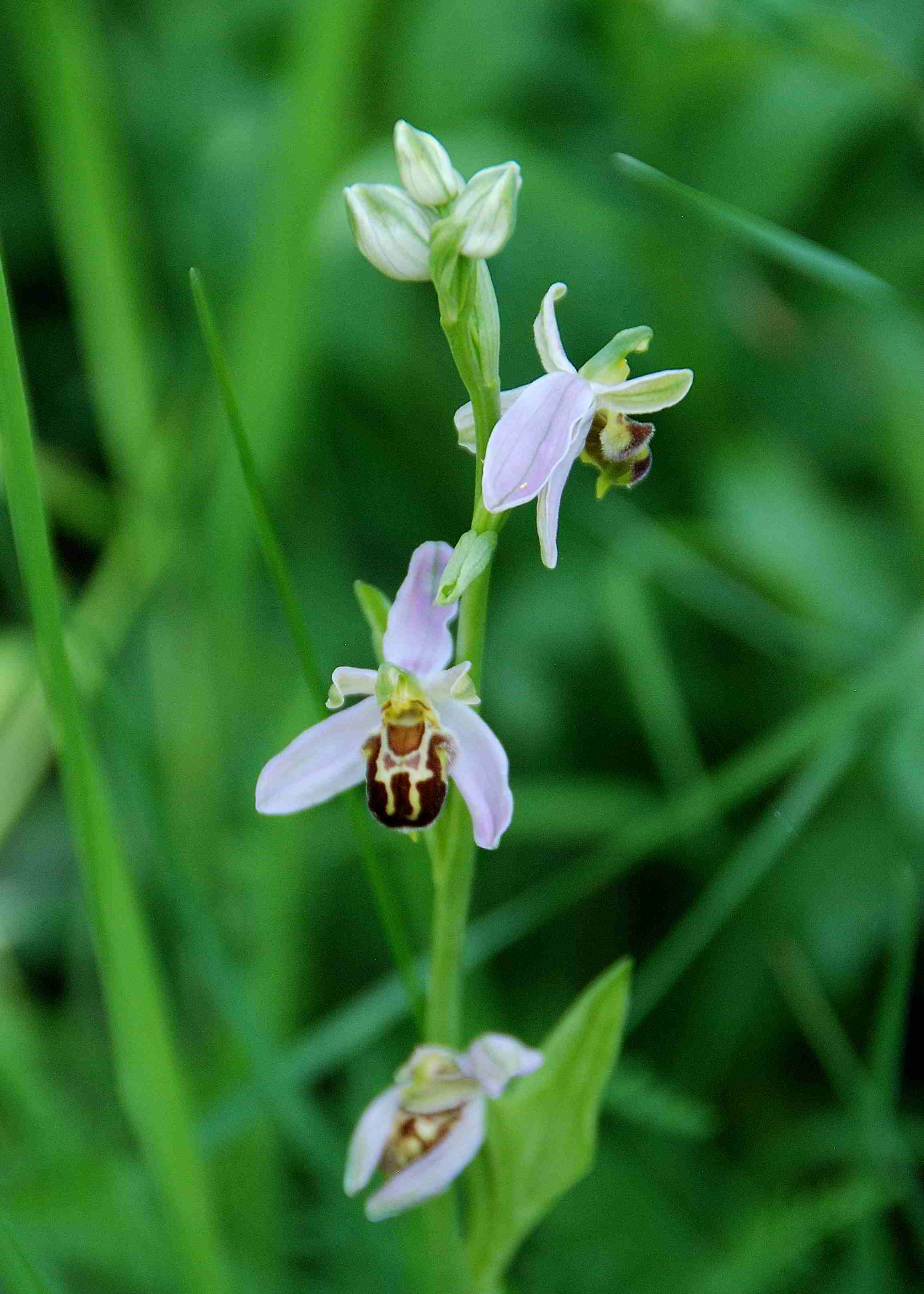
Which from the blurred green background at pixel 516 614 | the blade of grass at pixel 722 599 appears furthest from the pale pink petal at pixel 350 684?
the blade of grass at pixel 722 599

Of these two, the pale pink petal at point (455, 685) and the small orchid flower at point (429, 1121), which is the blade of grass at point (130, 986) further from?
the pale pink petal at point (455, 685)

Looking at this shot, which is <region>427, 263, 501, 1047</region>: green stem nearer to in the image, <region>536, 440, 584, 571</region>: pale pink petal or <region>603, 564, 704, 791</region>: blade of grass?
<region>536, 440, 584, 571</region>: pale pink petal

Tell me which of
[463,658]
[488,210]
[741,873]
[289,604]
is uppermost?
[488,210]

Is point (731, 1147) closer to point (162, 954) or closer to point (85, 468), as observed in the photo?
point (162, 954)

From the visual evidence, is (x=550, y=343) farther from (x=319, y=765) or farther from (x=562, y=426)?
(x=319, y=765)

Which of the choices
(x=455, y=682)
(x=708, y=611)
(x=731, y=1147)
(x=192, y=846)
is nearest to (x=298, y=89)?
(x=708, y=611)

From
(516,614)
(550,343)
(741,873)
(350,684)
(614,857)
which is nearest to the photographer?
(550,343)

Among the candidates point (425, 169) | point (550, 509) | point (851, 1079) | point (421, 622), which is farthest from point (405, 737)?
point (851, 1079)
